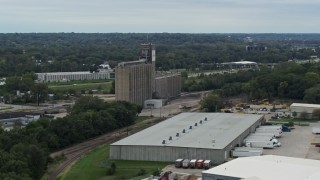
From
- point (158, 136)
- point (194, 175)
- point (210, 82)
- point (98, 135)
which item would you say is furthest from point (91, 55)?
point (194, 175)

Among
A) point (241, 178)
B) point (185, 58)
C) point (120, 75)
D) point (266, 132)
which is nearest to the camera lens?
point (241, 178)

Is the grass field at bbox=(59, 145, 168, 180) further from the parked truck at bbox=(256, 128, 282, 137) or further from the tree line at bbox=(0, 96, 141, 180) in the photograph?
the parked truck at bbox=(256, 128, 282, 137)

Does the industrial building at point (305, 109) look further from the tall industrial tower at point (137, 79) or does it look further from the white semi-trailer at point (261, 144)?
the tall industrial tower at point (137, 79)

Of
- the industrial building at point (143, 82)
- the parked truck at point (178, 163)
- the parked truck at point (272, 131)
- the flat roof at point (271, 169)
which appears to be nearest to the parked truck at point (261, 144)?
the parked truck at point (272, 131)

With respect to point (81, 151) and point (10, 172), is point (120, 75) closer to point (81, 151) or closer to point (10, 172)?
point (81, 151)

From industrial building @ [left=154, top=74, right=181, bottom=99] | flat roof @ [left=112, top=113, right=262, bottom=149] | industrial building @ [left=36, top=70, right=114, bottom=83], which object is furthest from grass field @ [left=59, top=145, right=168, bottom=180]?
industrial building @ [left=36, top=70, right=114, bottom=83]

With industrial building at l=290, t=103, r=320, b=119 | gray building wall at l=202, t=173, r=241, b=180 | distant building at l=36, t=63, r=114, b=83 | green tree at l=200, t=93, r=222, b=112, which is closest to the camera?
gray building wall at l=202, t=173, r=241, b=180
